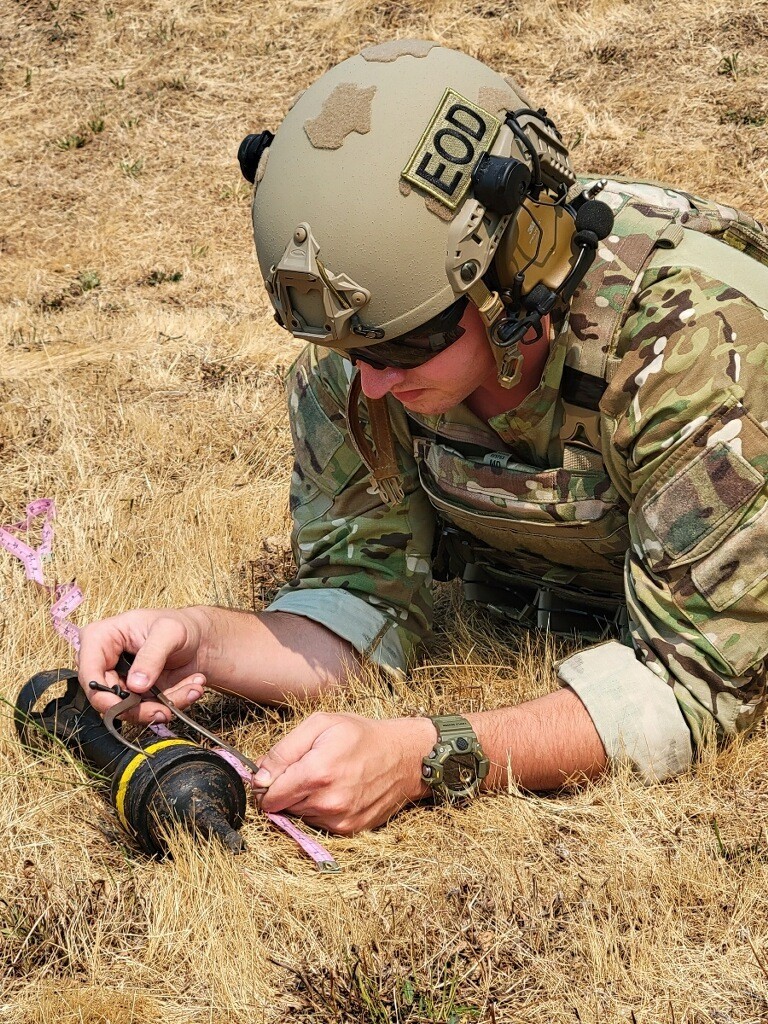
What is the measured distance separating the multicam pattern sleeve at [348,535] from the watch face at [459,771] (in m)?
0.62

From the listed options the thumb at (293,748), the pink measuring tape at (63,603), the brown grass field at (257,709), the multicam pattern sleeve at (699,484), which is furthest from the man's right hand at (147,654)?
the multicam pattern sleeve at (699,484)

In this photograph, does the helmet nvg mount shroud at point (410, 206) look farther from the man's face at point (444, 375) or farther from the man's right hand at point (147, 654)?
the man's right hand at point (147, 654)

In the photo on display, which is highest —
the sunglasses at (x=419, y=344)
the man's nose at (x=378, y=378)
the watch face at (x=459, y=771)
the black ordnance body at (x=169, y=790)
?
the sunglasses at (x=419, y=344)

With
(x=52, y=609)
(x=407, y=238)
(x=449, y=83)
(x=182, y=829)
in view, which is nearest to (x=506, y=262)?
(x=407, y=238)

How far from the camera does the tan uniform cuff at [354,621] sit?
3.34 metres

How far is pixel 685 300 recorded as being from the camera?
2.66 meters

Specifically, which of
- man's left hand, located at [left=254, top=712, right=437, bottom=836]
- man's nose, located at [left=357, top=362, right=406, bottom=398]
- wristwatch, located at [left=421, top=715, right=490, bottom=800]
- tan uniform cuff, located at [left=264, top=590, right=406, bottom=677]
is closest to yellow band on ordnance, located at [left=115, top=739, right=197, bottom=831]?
man's left hand, located at [left=254, top=712, right=437, bottom=836]

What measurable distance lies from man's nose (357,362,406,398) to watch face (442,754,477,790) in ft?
2.90

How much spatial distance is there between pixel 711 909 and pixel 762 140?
6.40 m

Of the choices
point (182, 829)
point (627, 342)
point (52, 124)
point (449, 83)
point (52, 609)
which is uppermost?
point (449, 83)

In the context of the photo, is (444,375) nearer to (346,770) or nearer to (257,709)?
(346,770)

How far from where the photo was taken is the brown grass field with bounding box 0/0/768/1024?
2.31m

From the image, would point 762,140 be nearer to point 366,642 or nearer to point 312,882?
point 366,642

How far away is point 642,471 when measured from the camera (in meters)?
2.65
